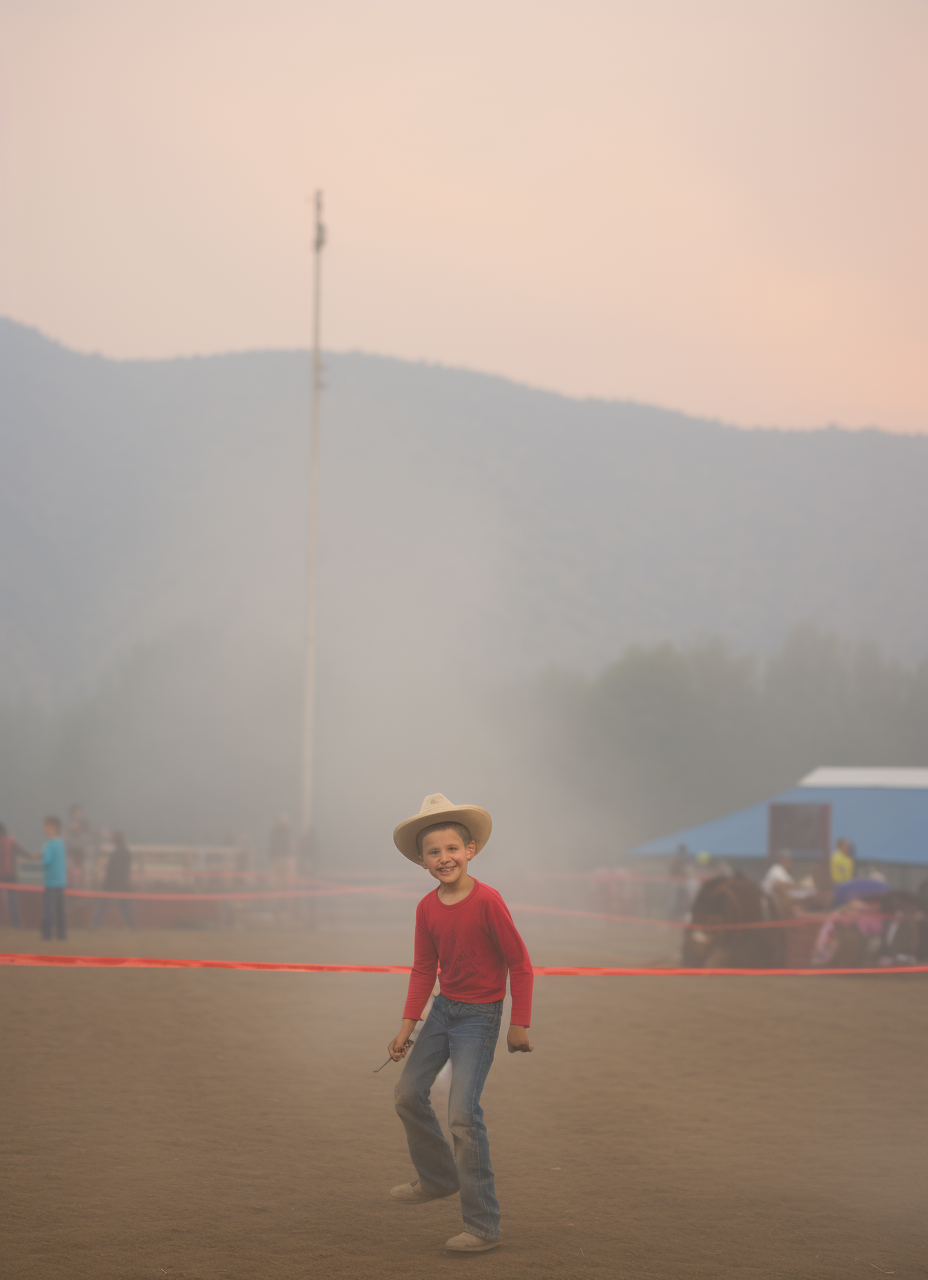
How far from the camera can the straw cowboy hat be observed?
5.76m

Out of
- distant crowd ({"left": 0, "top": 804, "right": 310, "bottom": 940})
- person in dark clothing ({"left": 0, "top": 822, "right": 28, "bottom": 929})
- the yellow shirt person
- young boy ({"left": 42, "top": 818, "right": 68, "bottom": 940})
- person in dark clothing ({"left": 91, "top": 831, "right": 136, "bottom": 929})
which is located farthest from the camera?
person in dark clothing ({"left": 0, "top": 822, "right": 28, "bottom": 929})

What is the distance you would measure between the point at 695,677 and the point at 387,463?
2735 inches

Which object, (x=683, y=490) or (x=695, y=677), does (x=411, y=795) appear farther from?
(x=683, y=490)

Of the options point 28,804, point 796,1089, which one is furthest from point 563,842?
point 796,1089

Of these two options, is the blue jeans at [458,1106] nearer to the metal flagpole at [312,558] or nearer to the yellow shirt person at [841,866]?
the yellow shirt person at [841,866]

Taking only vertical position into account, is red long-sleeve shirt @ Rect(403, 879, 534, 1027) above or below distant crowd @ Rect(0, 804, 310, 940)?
above

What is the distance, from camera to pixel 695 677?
77.5 m

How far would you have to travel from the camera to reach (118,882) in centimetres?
2438

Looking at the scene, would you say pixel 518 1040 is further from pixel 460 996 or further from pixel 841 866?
pixel 841 866

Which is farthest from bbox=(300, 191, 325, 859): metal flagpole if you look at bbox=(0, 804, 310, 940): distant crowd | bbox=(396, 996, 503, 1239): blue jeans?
bbox=(396, 996, 503, 1239): blue jeans

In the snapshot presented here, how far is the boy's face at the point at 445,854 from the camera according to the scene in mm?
5770

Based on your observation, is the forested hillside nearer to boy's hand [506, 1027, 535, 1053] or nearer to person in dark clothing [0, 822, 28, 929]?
person in dark clothing [0, 822, 28, 929]

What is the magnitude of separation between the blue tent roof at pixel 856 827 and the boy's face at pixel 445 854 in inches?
756

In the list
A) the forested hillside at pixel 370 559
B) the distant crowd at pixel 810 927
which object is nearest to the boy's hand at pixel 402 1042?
the distant crowd at pixel 810 927
